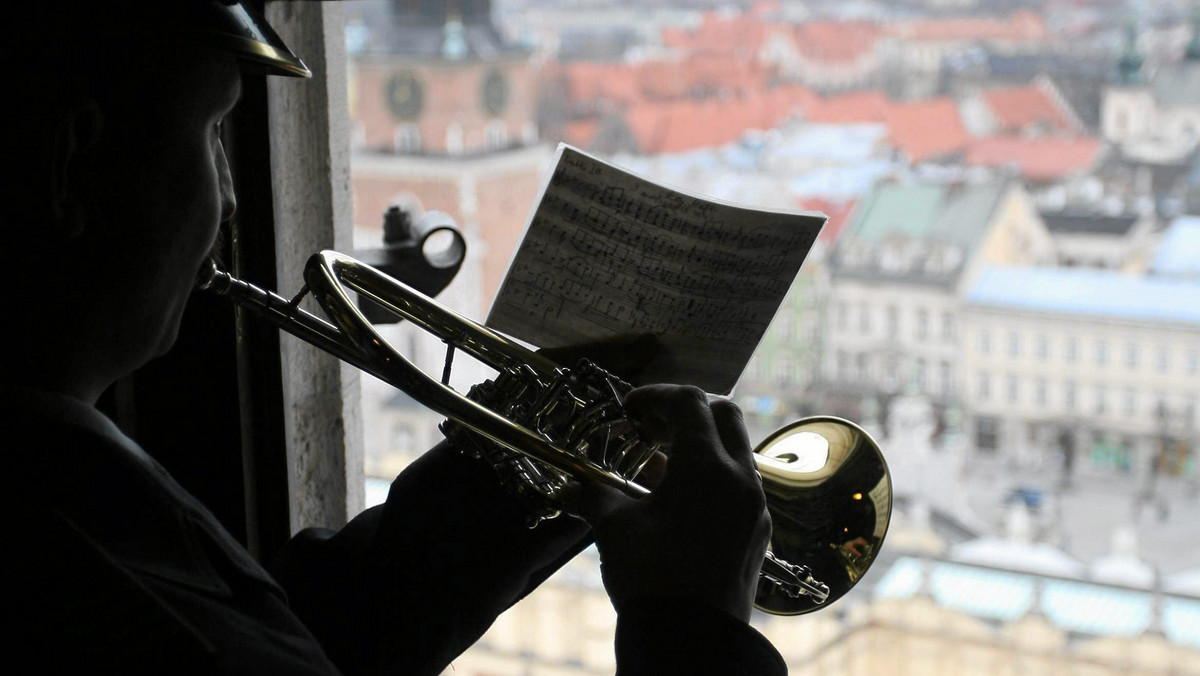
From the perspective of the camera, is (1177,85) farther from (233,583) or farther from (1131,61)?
(233,583)

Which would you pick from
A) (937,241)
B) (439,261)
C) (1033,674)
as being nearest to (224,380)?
(439,261)

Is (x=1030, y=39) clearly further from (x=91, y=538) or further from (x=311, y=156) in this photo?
(x=91, y=538)

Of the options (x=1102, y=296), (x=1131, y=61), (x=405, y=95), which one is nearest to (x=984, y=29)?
(x=1131, y=61)

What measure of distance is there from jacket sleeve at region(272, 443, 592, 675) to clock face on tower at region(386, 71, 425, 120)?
5.10 m

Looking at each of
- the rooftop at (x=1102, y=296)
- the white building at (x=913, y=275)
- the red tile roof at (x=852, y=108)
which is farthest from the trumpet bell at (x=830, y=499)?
the red tile roof at (x=852, y=108)

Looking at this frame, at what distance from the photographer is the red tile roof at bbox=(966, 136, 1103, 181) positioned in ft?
22.4

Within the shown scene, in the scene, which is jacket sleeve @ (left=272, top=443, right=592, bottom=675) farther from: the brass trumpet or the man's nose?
the man's nose

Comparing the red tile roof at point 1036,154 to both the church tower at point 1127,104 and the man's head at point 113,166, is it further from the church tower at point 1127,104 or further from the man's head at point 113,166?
the man's head at point 113,166

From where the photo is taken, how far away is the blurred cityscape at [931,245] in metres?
5.18

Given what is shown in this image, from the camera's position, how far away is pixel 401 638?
82cm

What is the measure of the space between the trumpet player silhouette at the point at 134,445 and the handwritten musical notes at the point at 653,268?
0.15 meters

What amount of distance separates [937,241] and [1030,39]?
4.65 feet

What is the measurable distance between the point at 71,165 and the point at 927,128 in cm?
746

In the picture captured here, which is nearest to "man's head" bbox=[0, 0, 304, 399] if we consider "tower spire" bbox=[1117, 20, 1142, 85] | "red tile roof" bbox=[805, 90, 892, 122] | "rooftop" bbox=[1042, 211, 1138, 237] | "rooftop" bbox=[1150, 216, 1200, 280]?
"tower spire" bbox=[1117, 20, 1142, 85]
